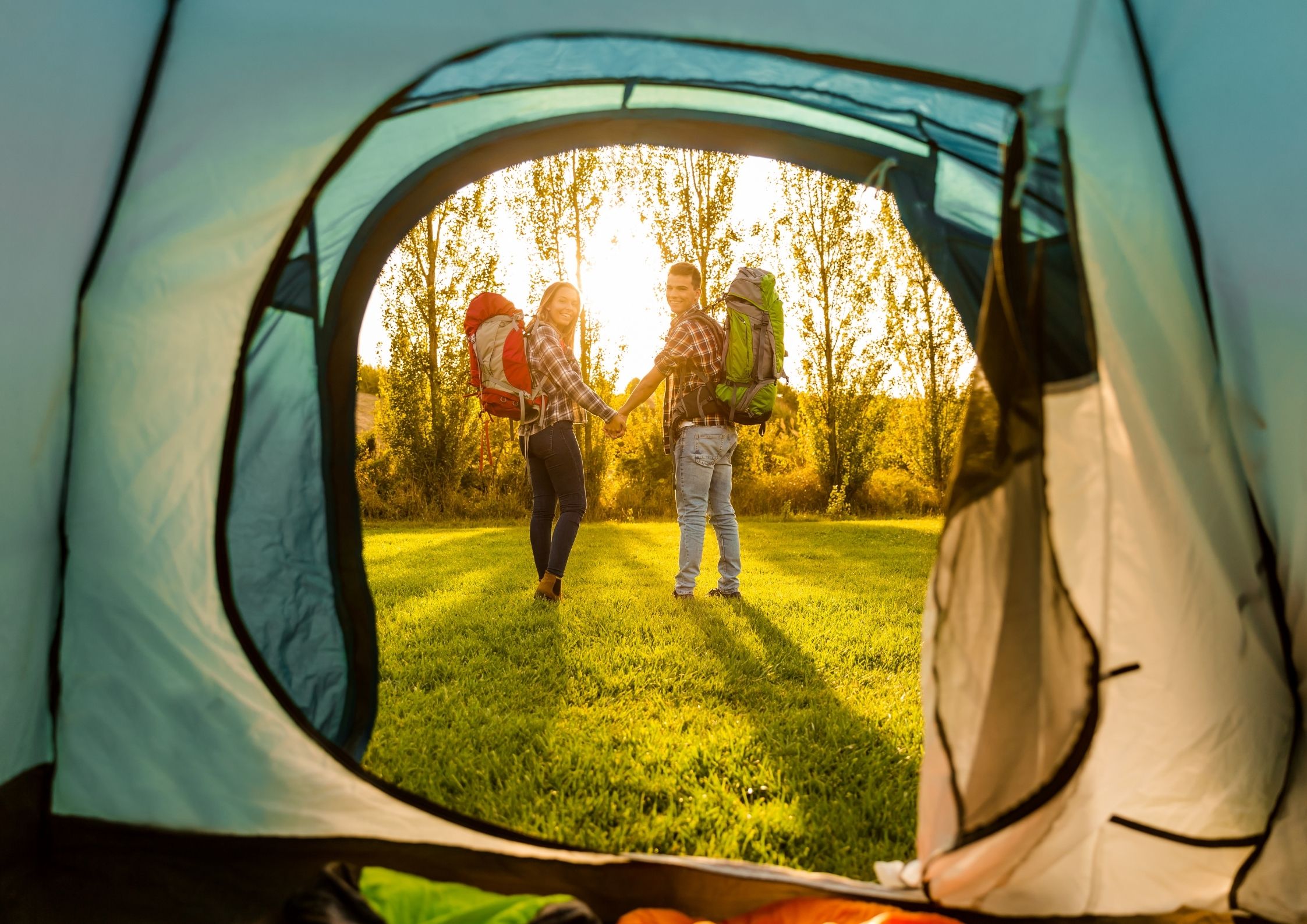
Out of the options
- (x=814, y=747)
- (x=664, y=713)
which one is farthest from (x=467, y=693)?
(x=814, y=747)

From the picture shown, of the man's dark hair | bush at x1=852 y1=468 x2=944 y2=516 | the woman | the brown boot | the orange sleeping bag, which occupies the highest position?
the man's dark hair

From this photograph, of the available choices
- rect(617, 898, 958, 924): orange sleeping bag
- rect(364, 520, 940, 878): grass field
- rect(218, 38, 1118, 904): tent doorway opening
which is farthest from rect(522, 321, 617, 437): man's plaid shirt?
rect(617, 898, 958, 924): orange sleeping bag

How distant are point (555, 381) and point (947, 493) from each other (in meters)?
2.06

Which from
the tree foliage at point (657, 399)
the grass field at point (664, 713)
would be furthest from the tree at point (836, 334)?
the grass field at point (664, 713)

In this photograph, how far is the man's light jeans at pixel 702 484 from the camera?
3893mm

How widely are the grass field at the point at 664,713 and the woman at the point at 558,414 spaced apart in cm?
54

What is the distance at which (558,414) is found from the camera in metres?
3.67

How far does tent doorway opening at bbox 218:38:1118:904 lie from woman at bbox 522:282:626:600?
1296 millimetres

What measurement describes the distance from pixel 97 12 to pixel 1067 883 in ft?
7.09

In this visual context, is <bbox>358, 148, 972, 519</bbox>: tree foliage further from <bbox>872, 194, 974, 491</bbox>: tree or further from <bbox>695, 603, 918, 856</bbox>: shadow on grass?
<bbox>695, 603, 918, 856</bbox>: shadow on grass

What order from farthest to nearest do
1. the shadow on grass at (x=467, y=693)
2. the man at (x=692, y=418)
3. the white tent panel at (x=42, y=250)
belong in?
the man at (x=692, y=418), the shadow on grass at (x=467, y=693), the white tent panel at (x=42, y=250)

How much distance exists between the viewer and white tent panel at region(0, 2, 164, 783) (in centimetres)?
133

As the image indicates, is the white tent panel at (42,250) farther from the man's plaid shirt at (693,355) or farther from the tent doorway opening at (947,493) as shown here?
the man's plaid shirt at (693,355)

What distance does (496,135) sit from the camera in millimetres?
1957
